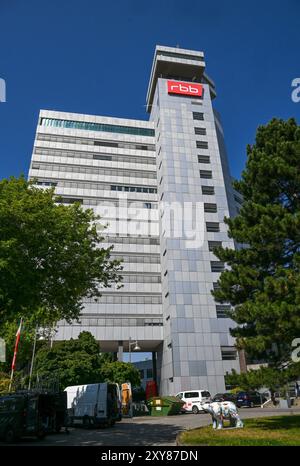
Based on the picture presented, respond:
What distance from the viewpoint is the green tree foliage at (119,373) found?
113 feet

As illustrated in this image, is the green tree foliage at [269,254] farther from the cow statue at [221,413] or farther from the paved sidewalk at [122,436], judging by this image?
the paved sidewalk at [122,436]

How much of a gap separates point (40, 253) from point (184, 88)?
5496cm

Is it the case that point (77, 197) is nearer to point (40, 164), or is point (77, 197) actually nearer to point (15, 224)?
point (40, 164)

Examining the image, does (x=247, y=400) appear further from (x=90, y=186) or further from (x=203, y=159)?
(x=90, y=186)

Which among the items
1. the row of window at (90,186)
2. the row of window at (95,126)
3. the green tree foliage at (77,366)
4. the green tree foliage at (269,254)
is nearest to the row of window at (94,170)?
the row of window at (90,186)

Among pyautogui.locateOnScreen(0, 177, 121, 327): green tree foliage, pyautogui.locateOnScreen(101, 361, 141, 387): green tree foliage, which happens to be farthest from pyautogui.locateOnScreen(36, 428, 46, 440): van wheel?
pyautogui.locateOnScreen(101, 361, 141, 387): green tree foliage

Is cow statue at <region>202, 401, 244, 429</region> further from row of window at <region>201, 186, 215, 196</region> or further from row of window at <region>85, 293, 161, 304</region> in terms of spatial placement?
row of window at <region>201, 186, 215, 196</region>

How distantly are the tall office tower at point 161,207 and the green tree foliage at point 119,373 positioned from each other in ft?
19.1

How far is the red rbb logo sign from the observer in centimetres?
6044

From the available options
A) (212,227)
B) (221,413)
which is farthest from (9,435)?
(212,227)

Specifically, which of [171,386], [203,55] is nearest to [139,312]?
[171,386]

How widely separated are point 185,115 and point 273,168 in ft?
153

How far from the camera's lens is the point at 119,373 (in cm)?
3641

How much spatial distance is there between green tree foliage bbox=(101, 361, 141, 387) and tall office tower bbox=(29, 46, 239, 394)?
5827 mm
